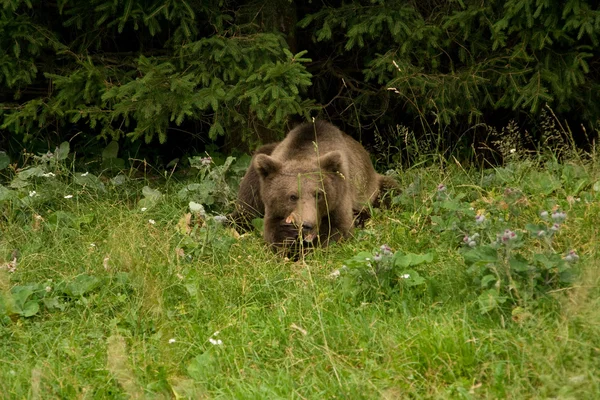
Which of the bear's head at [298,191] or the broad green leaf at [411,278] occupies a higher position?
the broad green leaf at [411,278]

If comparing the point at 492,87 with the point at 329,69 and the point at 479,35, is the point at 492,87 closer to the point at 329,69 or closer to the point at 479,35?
the point at 479,35

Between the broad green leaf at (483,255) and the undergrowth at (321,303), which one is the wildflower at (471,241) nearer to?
the undergrowth at (321,303)

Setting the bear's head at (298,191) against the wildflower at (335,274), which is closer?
the wildflower at (335,274)

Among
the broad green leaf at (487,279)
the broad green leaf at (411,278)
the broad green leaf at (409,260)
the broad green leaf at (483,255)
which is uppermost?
the broad green leaf at (483,255)

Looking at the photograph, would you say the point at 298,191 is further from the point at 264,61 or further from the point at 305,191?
the point at 264,61

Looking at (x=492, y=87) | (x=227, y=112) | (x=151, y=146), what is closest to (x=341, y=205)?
(x=227, y=112)

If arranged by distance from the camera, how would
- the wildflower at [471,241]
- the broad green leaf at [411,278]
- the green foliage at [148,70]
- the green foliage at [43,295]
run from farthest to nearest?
the green foliage at [148,70] → the green foliage at [43,295] → the broad green leaf at [411,278] → the wildflower at [471,241]

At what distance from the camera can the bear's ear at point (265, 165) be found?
628 centimetres

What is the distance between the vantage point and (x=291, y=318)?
438 cm

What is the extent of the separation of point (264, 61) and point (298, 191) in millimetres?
1445

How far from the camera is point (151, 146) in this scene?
8570 mm

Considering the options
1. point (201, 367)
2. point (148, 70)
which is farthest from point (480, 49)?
point (201, 367)

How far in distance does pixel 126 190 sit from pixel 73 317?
2398mm

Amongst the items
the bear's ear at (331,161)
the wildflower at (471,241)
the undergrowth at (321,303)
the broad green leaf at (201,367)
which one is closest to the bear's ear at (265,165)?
the bear's ear at (331,161)
